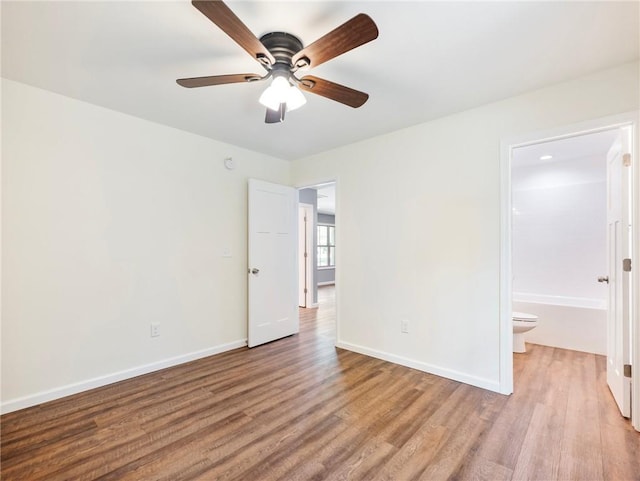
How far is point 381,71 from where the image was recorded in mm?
2041

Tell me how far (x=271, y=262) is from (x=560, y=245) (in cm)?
399

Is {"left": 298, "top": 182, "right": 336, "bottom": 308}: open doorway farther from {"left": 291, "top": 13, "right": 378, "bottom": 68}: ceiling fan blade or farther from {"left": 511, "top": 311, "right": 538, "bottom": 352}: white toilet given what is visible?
{"left": 291, "top": 13, "right": 378, "bottom": 68}: ceiling fan blade

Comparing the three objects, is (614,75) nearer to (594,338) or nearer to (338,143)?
(338,143)

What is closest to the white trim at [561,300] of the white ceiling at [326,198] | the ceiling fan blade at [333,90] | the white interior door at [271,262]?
the white interior door at [271,262]

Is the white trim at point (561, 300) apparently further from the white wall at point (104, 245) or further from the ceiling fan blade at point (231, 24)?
the ceiling fan blade at point (231, 24)

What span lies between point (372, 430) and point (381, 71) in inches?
96.4

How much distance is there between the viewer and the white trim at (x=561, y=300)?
3793 millimetres

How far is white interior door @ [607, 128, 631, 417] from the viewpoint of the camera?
6.70 feet

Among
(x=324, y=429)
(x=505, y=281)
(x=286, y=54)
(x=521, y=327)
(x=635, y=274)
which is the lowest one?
(x=324, y=429)

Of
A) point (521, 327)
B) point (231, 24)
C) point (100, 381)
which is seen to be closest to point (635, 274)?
point (521, 327)

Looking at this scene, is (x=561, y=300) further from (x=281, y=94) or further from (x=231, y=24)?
(x=231, y=24)

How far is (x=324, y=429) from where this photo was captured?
1953 mm

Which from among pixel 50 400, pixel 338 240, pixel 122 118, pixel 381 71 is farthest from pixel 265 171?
pixel 50 400

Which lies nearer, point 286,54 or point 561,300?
point 286,54
